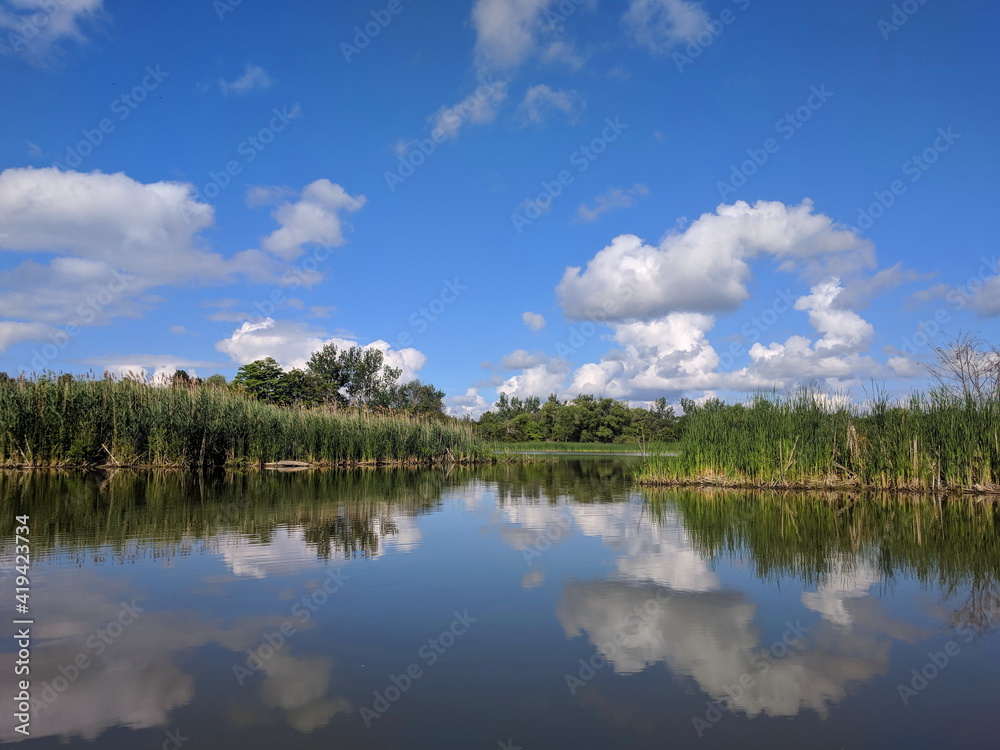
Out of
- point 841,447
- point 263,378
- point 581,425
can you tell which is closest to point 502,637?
point 841,447

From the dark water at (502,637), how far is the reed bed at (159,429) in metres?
12.2

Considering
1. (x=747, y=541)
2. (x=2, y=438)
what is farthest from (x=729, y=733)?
(x=2, y=438)

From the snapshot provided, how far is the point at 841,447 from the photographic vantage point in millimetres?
17062

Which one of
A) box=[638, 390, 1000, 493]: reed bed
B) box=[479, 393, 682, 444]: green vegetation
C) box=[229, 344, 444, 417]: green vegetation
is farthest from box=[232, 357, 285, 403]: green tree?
box=[638, 390, 1000, 493]: reed bed

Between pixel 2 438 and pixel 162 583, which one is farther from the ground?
pixel 2 438

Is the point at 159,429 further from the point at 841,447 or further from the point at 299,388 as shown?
the point at 299,388

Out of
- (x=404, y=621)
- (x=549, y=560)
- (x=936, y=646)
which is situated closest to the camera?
(x=936, y=646)

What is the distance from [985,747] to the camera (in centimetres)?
323

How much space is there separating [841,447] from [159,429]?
71.6 ft

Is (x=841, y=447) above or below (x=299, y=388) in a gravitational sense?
below

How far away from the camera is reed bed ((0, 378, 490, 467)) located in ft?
63.5

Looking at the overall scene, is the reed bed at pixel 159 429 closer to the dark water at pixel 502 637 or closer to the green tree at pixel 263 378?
the dark water at pixel 502 637

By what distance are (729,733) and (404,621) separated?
2692mm

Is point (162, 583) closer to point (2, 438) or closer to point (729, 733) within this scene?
point (729, 733)
